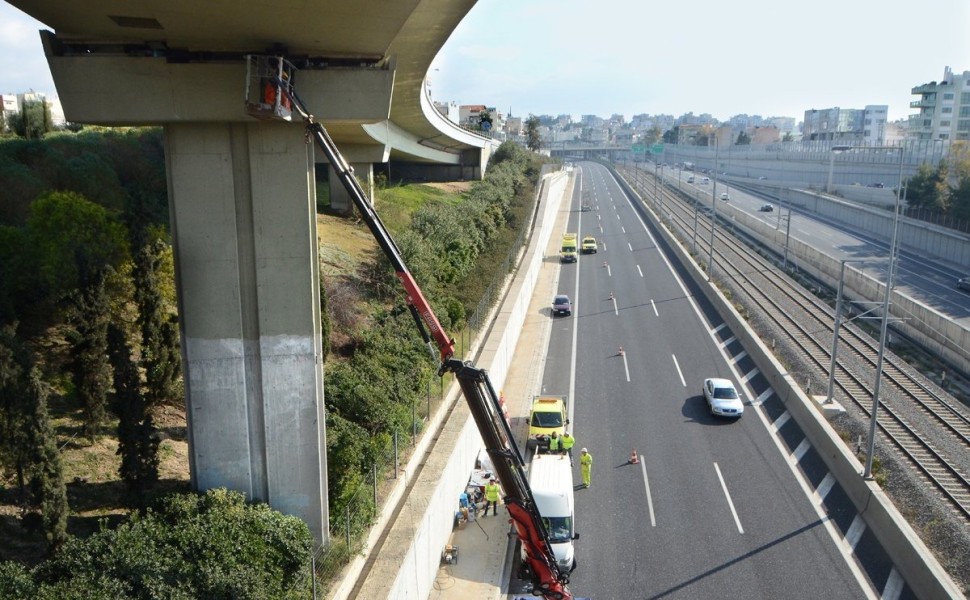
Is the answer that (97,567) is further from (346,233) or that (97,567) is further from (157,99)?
(346,233)

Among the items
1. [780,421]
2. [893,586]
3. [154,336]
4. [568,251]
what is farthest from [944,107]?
[154,336]

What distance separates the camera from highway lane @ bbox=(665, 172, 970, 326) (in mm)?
40856

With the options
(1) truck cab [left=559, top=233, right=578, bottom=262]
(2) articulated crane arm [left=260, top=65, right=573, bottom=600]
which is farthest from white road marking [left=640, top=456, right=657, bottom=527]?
(1) truck cab [left=559, top=233, right=578, bottom=262]

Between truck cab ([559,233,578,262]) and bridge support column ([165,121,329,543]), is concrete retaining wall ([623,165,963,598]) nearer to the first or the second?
bridge support column ([165,121,329,543])

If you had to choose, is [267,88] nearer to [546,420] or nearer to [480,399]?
[480,399]

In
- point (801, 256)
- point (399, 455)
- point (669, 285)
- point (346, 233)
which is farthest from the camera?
point (801, 256)

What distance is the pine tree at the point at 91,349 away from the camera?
1285 centimetres

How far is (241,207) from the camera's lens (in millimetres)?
11609

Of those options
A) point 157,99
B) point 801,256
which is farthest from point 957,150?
point 157,99

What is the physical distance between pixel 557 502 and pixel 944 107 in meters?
117

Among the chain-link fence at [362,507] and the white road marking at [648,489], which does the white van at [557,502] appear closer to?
the white road marking at [648,489]

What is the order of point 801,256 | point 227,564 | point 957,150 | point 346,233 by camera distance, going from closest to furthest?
point 227,564, point 346,233, point 801,256, point 957,150

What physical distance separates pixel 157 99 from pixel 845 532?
15.8m

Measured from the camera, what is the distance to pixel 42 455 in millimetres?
10070
